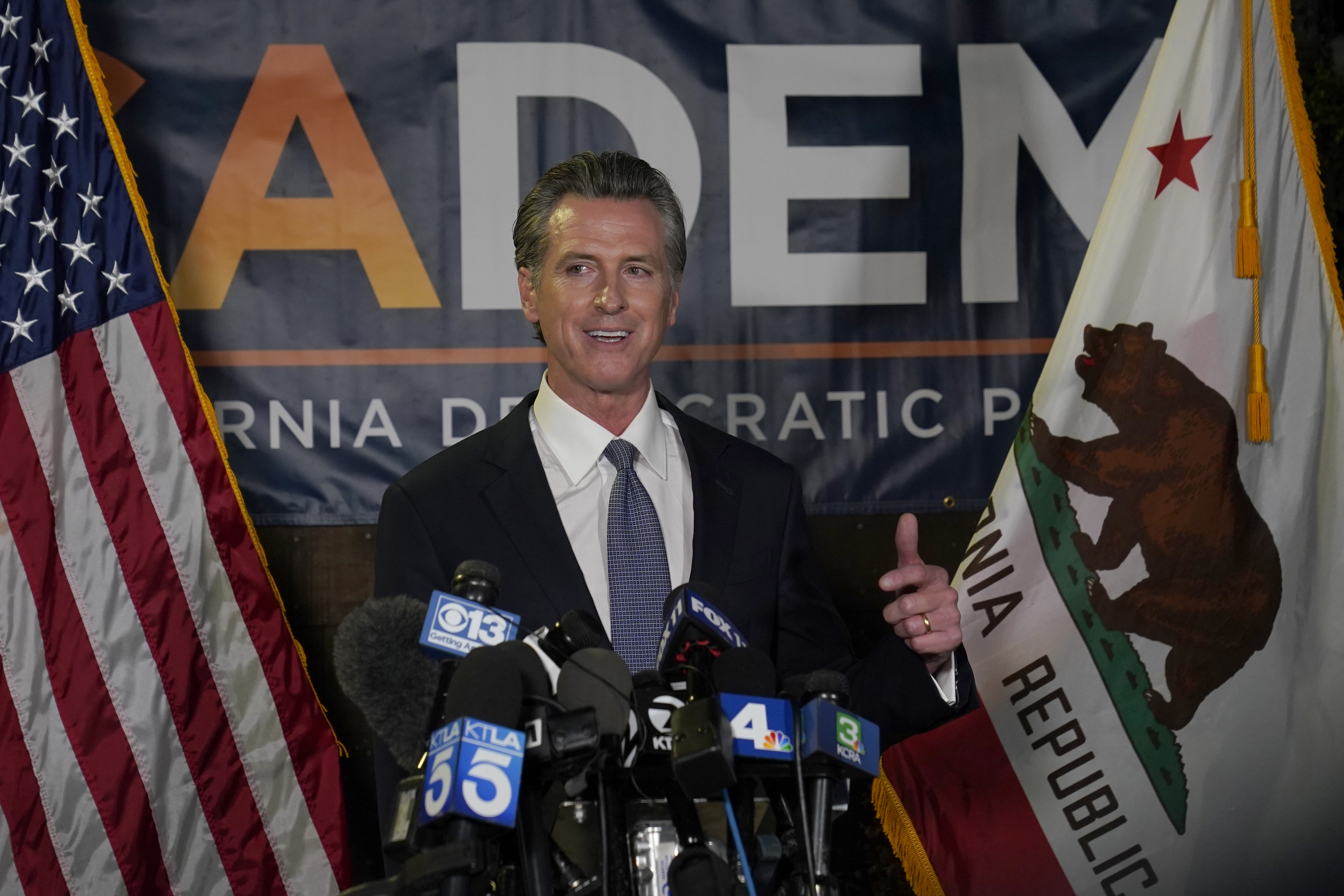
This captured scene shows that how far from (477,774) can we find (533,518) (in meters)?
0.84

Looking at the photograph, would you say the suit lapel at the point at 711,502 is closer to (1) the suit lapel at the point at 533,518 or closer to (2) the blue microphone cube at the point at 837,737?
(1) the suit lapel at the point at 533,518

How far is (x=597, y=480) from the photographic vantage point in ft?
5.29

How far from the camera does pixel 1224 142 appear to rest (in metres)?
2.22

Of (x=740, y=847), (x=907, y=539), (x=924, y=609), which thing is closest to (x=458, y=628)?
(x=740, y=847)

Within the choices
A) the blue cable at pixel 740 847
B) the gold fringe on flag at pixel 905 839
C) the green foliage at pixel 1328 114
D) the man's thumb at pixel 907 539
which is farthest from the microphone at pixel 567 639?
the green foliage at pixel 1328 114

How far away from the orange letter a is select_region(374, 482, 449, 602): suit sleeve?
3.86ft

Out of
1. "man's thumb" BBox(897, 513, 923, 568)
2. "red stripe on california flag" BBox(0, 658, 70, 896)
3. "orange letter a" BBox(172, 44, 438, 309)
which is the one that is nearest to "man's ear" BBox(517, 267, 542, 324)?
"man's thumb" BBox(897, 513, 923, 568)

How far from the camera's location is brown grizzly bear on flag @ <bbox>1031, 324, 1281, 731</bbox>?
2.12m

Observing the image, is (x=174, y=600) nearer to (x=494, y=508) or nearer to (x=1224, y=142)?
(x=494, y=508)

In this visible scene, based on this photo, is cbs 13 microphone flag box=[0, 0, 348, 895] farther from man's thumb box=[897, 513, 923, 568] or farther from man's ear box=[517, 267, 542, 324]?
man's thumb box=[897, 513, 923, 568]

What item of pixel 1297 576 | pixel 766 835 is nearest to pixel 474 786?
pixel 766 835

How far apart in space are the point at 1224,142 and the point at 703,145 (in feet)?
3.49

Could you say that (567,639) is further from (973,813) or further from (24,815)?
(24,815)

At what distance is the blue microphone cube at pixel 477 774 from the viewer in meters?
0.69
